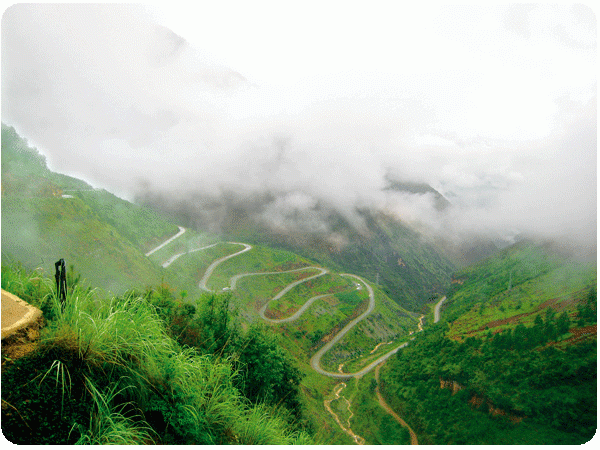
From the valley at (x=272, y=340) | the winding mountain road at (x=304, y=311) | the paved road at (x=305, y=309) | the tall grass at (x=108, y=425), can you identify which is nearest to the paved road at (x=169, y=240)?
the winding mountain road at (x=304, y=311)

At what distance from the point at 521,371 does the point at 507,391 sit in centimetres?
211

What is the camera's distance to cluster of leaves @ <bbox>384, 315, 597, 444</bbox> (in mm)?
8922

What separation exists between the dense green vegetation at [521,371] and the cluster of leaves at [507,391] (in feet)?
0.17

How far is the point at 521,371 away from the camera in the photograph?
1527 cm

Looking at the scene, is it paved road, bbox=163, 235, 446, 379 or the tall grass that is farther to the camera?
paved road, bbox=163, 235, 446, 379

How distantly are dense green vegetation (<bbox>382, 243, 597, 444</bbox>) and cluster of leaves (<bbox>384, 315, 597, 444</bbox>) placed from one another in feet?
0.17

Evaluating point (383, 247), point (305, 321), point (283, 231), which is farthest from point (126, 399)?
point (383, 247)

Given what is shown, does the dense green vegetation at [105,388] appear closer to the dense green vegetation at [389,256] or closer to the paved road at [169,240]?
the paved road at [169,240]

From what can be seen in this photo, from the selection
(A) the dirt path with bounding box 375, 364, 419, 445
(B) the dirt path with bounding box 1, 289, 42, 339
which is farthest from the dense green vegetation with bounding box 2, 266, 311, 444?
(A) the dirt path with bounding box 375, 364, 419, 445

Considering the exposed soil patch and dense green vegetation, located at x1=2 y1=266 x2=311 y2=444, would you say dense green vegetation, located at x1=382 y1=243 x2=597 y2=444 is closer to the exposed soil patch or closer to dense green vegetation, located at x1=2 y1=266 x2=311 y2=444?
dense green vegetation, located at x1=2 y1=266 x2=311 y2=444

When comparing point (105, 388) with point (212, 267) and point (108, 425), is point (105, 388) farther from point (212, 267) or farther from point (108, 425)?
point (212, 267)

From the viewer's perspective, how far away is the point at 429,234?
159 m

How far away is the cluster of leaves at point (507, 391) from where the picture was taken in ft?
29.3

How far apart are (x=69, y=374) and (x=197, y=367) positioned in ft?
5.76
